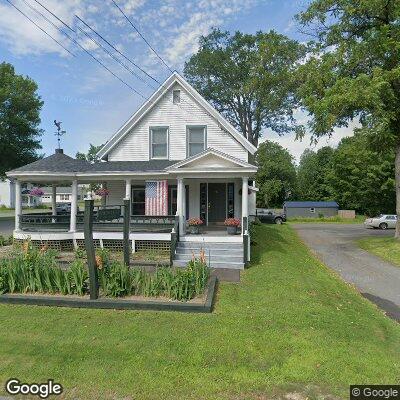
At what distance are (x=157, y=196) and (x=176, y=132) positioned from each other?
13.3ft

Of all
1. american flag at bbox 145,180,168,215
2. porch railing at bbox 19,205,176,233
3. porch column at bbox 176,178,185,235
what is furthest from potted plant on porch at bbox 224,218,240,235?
american flag at bbox 145,180,168,215

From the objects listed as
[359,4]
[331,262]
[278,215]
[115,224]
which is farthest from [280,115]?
[115,224]

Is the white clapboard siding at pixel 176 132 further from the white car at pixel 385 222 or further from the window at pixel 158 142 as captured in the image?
the white car at pixel 385 222

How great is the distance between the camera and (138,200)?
18.4 m

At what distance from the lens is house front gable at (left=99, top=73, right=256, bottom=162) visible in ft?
58.3

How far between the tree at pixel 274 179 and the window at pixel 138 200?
38.4m

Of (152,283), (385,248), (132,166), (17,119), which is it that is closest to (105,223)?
(132,166)

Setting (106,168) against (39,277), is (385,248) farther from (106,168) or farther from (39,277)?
(39,277)

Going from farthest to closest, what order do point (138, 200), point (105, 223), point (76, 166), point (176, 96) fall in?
point (138, 200), point (176, 96), point (76, 166), point (105, 223)

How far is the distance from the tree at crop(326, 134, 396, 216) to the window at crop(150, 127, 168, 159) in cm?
3261

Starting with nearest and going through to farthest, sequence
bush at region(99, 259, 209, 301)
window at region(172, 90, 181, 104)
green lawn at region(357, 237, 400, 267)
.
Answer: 1. bush at region(99, 259, 209, 301)
2. green lawn at region(357, 237, 400, 267)
3. window at region(172, 90, 181, 104)

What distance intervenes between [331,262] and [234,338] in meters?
10.7

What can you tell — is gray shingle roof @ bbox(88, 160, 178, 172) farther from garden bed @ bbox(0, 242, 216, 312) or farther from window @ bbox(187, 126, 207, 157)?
garden bed @ bbox(0, 242, 216, 312)

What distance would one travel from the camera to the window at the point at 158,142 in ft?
60.0
